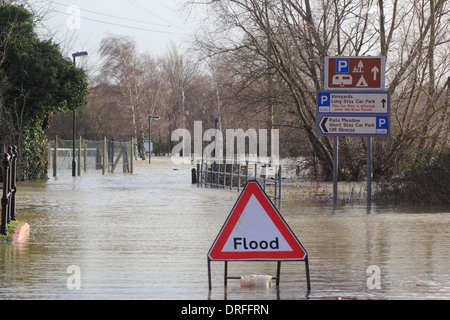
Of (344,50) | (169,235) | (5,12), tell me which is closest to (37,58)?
(5,12)

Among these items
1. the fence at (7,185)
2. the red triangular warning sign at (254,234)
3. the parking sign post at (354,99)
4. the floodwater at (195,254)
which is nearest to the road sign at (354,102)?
the parking sign post at (354,99)

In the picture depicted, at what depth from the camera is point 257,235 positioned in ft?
26.1

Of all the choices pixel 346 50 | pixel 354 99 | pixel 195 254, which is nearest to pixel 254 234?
pixel 195 254

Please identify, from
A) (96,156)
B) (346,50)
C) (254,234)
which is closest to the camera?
(254,234)

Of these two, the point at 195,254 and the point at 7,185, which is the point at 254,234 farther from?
the point at 7,185

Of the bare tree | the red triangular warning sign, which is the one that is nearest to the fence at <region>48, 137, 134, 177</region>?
the bare tree

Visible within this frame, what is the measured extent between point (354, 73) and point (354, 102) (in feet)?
2.35

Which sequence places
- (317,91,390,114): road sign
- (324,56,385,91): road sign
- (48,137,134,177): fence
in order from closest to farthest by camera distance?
(324,56,385,91): road sign, (317,91,390,114): road sign, (48,137,134,177): fence

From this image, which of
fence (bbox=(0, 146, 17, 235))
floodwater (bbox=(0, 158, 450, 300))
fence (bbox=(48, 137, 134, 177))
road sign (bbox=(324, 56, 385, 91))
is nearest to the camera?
floodwater (bbox=(0, 158, 450, 300))

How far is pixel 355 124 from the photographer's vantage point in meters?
19.6

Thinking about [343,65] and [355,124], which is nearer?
[343,65]

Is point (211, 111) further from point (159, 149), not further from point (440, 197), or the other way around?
point (440, 197)

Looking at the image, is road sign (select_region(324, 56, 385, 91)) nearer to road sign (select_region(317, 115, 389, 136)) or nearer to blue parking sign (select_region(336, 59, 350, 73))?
blue parking sign (select_region(336, 59, 350, 73))

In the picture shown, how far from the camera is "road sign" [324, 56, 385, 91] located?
19375mm
